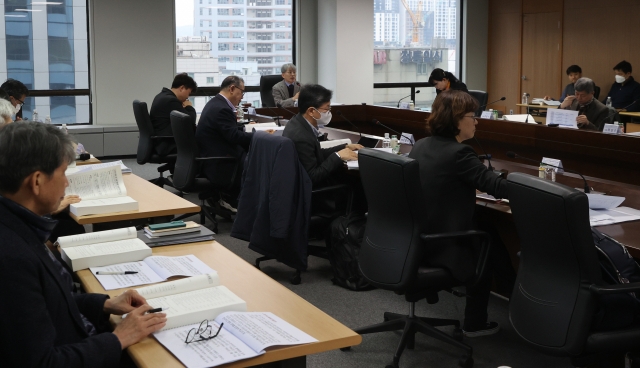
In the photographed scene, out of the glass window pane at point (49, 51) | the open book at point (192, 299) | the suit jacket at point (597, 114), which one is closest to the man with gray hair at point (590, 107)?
the suit jacket at point (597, 114)

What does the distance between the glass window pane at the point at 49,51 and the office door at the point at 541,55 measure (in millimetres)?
6435

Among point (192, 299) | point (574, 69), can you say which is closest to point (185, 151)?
point (192, 299)

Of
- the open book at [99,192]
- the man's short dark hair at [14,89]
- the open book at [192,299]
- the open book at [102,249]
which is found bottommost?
the open book at [192,299]

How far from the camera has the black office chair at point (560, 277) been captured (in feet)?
7.04

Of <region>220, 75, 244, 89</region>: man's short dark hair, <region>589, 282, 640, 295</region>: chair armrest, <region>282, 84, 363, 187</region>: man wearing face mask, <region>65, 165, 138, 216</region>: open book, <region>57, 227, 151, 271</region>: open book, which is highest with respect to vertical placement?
<region>220, 75, 244, 89</region>: man's short dark hair

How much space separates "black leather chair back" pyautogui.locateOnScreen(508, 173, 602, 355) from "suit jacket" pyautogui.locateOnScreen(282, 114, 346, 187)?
1698 millimetres

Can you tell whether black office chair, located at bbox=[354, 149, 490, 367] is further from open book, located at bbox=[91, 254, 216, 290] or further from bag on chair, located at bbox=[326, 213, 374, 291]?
open book, located at bbox=[91, 254, 216, 290]

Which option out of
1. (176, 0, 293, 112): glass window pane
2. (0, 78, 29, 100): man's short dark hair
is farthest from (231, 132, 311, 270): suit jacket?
(176, 0, 293, 112): glass window pane

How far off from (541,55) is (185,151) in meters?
7.06

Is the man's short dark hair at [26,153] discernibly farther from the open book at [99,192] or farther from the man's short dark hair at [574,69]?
the man's short dark hair at [574,69]

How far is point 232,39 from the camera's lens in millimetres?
10070

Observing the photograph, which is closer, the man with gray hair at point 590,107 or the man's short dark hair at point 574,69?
the man with gray hair at point 590,107

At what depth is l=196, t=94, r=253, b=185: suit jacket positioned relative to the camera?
5.30 m

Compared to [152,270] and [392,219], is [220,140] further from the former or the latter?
[152,270]
